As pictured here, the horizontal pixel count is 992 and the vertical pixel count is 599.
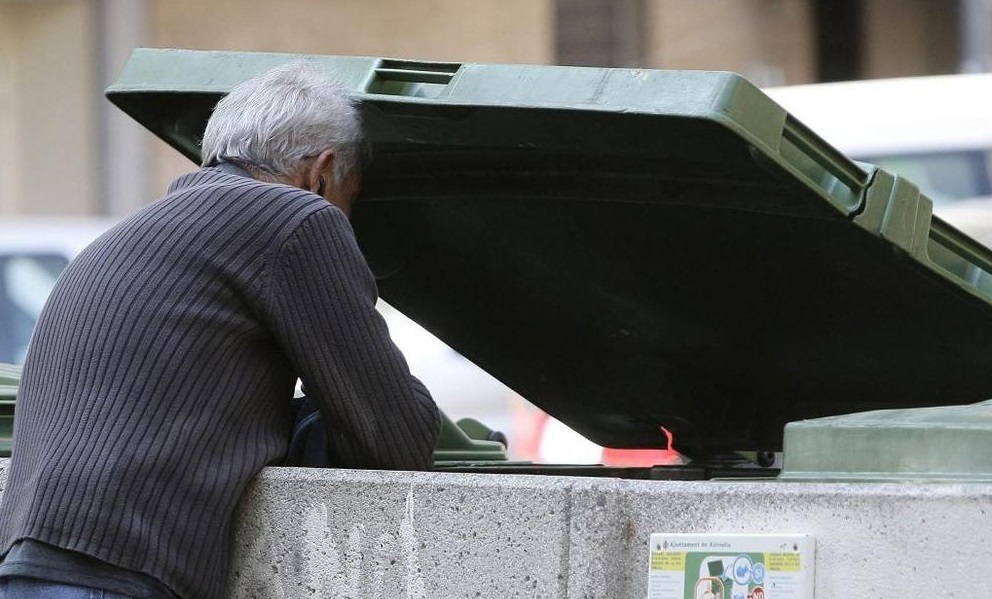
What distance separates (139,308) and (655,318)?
4.58 feet

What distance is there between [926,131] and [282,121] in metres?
5.67

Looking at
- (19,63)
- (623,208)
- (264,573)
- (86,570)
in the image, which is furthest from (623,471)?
(19,63)

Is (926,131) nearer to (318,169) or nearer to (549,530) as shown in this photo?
(318,169)

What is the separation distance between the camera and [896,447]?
243 centimetres

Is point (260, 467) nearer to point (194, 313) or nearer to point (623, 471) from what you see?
point (194, 313)

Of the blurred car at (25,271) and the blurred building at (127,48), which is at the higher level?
the blurred building at (127,48)

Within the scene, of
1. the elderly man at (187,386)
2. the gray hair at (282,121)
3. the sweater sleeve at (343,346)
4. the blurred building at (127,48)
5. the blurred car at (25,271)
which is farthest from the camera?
the blurred building at (127,48)

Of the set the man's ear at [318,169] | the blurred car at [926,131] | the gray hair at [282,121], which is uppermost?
the blurred car at [926,131]

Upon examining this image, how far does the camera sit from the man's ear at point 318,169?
296 centimetres

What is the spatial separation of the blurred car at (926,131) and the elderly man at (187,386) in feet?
18.2

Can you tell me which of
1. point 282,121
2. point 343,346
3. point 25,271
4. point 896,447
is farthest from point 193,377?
point 25,271

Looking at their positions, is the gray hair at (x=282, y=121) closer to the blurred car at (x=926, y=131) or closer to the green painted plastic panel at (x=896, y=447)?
the green painted plastic panel at (x=896, y=447)

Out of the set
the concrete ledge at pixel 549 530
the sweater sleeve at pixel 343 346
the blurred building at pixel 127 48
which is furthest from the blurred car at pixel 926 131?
the concrete ledge at pixel 549 530

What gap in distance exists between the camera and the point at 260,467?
2.67 metres
